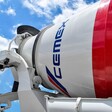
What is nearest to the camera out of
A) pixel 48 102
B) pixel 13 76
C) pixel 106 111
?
pixel 106 111

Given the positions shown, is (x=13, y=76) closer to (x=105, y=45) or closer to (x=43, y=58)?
(x=43, y=58)

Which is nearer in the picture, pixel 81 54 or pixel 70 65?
pixel 81 54

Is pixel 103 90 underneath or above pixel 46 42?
underneath

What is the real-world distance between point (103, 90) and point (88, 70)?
8.6 inches

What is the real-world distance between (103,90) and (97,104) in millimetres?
309

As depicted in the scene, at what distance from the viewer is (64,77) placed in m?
3.17

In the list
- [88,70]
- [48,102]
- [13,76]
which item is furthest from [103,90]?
[13,76]

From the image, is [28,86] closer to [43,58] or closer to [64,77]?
[43,58]

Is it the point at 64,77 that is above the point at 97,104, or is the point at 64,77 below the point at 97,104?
above

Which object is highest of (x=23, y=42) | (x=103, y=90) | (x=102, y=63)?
(x=23, y=42)

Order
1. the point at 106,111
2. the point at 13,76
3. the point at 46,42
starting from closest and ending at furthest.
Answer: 1. the point at 106,111
2. the point at 46,42
3. the point at 13,76

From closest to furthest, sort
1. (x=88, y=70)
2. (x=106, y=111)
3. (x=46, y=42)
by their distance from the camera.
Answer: (x=106, y=111)
(x=88, y=70)
(x=46, y=42)

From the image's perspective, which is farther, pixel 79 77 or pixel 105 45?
pixel 79 77

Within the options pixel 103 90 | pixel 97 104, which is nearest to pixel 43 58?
pixel 103 90
